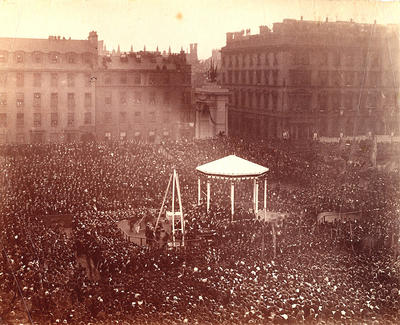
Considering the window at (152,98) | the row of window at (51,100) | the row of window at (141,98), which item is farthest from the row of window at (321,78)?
the row of window at (51,100)

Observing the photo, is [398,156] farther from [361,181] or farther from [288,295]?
[288,295]

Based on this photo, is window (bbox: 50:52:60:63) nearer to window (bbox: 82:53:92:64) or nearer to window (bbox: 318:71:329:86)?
window (bbox: 82:53:92:64)

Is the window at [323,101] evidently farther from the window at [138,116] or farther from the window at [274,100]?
the window at [138,116]

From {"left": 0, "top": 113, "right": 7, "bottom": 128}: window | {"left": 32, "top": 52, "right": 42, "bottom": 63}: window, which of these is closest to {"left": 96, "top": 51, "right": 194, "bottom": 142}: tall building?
{"left": 32, "top": 52, "right": 42, "bottom": 63}: window

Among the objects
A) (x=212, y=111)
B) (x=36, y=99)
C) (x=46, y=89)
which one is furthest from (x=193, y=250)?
(x=46, y=89)

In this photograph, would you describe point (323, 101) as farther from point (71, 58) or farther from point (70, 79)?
point (71, 58)
